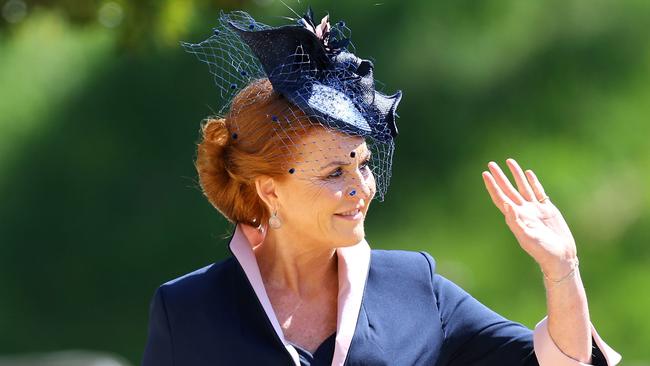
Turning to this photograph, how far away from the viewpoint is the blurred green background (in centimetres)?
573

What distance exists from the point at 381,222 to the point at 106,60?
1426mm

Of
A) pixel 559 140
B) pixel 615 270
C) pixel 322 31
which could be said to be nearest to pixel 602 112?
pixel 559 140

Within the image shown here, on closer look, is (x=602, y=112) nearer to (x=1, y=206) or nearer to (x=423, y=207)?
(x=423, y=207)

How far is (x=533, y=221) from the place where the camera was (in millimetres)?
2668

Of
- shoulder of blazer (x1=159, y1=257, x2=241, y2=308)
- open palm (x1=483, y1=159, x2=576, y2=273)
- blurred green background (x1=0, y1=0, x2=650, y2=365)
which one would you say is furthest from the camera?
blurred green background (x1=0, y1=0, x2=650, y2=365)

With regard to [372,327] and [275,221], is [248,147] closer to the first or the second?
[275,221]

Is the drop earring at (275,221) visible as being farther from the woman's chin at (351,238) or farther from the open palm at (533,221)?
the open palm at (533,221)

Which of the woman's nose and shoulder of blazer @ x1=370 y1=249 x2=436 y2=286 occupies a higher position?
the woman's nose

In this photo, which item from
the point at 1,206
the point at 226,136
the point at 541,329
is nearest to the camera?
the point at 541,329

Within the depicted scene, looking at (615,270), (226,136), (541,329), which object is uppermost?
(226,136)

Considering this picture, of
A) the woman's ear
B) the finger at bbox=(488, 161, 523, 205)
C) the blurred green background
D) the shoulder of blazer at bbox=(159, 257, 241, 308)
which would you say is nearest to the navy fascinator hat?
the woman's ear

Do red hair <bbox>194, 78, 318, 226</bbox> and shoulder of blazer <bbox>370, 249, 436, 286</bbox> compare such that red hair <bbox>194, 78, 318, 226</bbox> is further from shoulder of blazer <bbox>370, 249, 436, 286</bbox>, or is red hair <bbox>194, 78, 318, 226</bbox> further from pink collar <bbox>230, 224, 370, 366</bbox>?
shoulder of blazer <bbox>370, 249, 436, 286</bbox>

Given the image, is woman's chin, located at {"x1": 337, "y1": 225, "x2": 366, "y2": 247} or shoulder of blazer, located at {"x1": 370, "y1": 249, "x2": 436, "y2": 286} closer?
woman's chin, located at {"x1": 337, "y1": 225, "x2": 366, "y2": 247}

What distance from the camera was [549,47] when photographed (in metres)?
5.92
